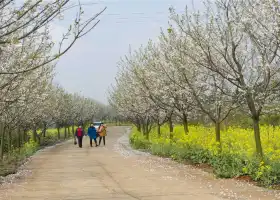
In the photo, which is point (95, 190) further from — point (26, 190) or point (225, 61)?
point (225, 61)

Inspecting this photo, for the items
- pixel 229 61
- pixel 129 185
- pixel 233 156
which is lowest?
pixel 129 185

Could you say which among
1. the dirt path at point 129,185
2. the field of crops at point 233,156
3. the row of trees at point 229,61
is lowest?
the dirt path at point 129,185

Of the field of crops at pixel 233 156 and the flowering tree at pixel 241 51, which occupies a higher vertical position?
the flowering tree at pixel 241 51

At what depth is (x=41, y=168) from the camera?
15102 mm

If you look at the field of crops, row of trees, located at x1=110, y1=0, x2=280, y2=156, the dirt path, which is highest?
row of trees, located at x1=110, y1=0, x2=280, y2=156

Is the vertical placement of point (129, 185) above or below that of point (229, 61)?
below

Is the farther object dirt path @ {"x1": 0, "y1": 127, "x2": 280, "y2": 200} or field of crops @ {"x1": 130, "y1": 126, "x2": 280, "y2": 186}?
field of crops @ {"x1": 130, "y1": 126, "x2": 280, "y2": 186}

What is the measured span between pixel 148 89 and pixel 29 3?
1213 cm

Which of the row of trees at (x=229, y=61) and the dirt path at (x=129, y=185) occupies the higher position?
the row of trees at (x=229, y=61)

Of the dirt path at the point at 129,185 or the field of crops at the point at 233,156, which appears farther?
the field of crops at the point at 233,156

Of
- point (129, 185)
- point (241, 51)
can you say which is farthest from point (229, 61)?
point (129, 185)

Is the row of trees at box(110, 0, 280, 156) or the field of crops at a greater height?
the row of trees at box(110, 0, 280, 156)

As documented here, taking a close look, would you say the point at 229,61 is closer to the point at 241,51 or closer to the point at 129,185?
the point at 241,51

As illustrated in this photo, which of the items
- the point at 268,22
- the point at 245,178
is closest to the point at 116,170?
the point at 245,178
